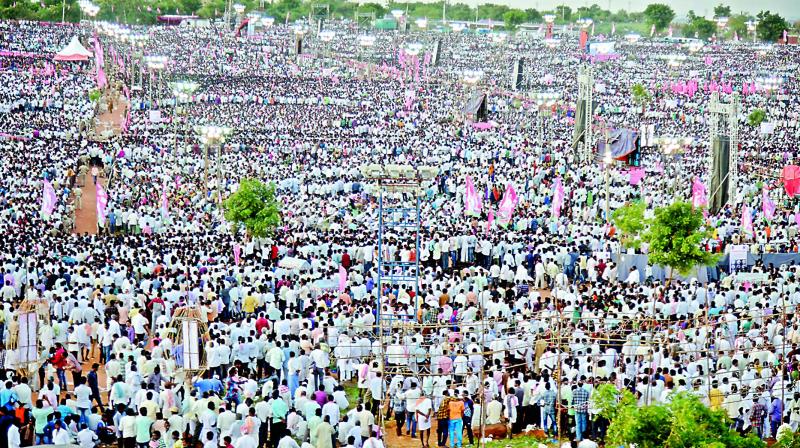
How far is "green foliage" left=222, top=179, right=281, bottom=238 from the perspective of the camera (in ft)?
93.0

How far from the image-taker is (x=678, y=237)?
24422 millimetres

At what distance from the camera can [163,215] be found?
30922 mm

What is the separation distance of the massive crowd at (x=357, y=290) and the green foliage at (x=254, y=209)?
363mm

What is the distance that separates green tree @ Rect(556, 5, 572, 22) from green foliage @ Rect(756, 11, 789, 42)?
4347cm

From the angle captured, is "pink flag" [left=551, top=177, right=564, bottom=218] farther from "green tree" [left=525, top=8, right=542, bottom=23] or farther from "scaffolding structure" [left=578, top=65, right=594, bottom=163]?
"green tree" [left=525, top=8, right=542, bottom=23]

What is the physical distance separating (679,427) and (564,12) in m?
144

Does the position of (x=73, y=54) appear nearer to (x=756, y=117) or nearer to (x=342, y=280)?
(x=756, y=117)

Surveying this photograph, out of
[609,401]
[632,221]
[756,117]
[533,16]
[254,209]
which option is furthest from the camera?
[533,16]

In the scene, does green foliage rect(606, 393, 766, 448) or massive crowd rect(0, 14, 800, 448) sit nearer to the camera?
green foliage rect(606, 393, 766, 448)

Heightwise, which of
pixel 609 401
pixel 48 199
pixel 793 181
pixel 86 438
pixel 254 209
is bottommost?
pixel 86 438

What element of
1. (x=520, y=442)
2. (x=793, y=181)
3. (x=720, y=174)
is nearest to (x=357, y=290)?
(x=520, y=442)

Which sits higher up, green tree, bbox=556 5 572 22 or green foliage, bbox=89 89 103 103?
green tree, bbox=556 5 572 22

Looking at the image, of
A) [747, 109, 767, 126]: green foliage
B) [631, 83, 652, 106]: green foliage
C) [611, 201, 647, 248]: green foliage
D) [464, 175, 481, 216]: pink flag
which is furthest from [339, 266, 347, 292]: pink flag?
[631, 83, 652, 106]: green foliage

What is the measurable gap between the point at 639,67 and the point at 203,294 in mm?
58830
